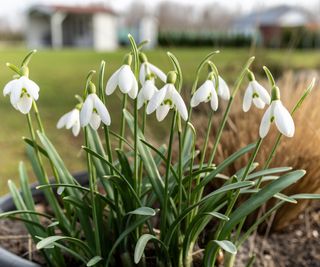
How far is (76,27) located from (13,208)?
28160 mm

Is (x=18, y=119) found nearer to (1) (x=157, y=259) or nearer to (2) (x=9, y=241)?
(2) (x=9, y=241)

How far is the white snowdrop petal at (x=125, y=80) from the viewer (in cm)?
108

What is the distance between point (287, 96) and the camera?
2.26 meters

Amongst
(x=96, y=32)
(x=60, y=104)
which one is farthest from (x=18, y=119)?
(x=96, y=32)

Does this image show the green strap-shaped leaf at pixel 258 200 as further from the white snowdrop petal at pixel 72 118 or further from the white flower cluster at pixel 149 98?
the white snowdrop petal at pixel 72 118

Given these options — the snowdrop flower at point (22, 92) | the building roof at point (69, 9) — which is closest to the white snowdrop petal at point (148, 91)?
the snowdrop flower at point (22, 92)

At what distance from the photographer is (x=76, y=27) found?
28.8 metres

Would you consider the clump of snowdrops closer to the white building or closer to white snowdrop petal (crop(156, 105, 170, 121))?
white snowdrop petal (crop(156, 105, 170, 121))

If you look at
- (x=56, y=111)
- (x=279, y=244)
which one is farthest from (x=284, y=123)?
(x=56, y=111)

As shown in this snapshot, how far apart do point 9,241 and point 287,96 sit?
4.48 ft

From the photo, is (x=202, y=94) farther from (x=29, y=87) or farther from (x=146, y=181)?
(x=146, y=181)

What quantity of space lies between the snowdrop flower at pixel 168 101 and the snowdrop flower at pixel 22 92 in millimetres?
270

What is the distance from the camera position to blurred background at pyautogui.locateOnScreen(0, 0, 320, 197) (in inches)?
173

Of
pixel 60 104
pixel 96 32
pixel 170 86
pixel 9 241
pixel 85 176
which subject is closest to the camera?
pixel 170 86
